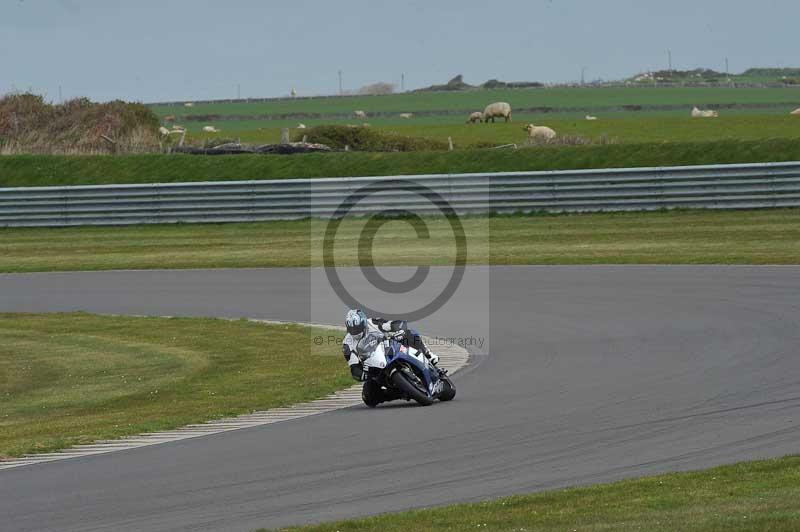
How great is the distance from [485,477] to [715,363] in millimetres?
5711

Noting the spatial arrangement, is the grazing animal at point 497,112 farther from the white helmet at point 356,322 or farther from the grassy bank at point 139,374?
the white helmet at point 356,322

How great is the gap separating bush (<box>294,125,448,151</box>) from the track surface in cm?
2782

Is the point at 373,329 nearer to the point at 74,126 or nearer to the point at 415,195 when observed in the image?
the point at 415,195

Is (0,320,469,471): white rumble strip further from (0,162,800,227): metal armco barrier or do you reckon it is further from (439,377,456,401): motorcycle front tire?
(0,162,800,227): metal armco barrier

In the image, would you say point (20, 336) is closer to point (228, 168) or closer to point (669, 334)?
point (669, 334)

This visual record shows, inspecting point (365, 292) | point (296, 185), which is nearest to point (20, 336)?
point (365, 292)

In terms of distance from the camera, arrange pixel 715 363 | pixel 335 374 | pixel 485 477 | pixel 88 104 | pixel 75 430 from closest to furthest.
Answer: pixel 485 477, pixel 75 430, pixel 715 363, pixel 335 374, pixel 88 104

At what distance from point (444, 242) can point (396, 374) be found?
18843 millimetres

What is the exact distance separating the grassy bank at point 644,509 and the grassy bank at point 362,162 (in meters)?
28.9

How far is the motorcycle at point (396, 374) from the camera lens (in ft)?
42.3

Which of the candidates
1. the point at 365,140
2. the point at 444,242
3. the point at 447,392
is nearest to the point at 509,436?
the point at 447,392

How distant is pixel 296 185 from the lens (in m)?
35.2

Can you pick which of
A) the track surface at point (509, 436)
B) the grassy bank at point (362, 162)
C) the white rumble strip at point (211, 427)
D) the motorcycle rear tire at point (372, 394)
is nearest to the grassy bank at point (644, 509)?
the track surface at point (509, 436)

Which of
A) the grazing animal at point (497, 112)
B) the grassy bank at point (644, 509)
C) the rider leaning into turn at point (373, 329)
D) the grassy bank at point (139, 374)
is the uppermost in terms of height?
the grazing animal at point (497, 112)
